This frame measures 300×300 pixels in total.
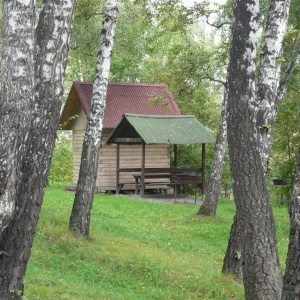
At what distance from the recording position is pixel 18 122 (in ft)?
19.3

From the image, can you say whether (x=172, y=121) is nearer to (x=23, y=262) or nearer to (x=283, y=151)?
(x=283, y=151)

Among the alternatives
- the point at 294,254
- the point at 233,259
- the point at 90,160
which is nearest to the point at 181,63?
the point at 90,160

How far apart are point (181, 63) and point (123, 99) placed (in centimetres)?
729

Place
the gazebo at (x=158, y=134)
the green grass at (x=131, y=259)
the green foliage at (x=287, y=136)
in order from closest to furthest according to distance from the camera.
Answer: the green grass at (x=131, y=259)
the green foliage at (x=287, y=136)
the gazebo at (x=158, y=134)

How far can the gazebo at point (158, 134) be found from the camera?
77.0 feet

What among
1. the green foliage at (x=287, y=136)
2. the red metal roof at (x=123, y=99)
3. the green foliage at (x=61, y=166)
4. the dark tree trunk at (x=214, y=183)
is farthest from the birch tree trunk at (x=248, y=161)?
the green foliage at (x=61, y=166)

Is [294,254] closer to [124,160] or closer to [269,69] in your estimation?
[269,69]

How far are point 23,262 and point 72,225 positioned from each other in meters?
6.19

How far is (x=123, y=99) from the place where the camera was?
2747cm

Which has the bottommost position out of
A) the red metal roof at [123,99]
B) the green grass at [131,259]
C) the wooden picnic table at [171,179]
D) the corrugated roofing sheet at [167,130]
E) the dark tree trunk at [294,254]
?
the green grass at [131,259]

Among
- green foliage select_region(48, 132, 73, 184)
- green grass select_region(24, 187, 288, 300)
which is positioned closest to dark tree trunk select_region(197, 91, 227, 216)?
green grass select_region(24, 187, 288, 300)

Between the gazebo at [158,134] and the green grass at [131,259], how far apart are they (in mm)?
5787

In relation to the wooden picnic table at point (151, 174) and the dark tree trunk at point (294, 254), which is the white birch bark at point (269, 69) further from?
the wooden picnic table at point (151, 174)

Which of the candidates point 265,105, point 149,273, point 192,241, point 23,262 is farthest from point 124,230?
point 23,262
